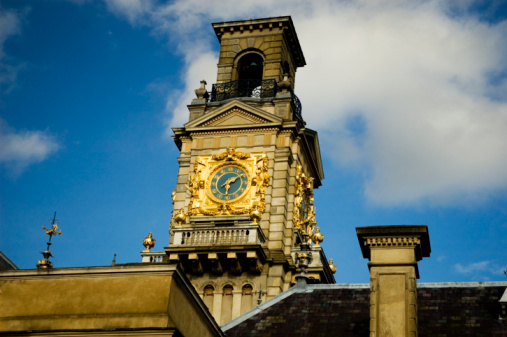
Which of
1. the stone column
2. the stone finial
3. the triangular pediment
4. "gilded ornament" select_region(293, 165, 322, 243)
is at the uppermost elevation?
the stone finial

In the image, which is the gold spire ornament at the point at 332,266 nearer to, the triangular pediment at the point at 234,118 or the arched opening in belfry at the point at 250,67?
the triangular pediment at the point at 234,118

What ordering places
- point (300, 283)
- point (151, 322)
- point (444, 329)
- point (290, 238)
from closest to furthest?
point (151, 322), point (444, 329), point (300, 283), point (290, 238)

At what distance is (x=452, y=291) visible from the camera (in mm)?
31031

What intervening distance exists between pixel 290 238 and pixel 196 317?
19952 mm

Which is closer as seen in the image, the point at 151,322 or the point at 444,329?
the point at 151,322

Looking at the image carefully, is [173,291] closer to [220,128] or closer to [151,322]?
[151,322]

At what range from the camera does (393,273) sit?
26.1m

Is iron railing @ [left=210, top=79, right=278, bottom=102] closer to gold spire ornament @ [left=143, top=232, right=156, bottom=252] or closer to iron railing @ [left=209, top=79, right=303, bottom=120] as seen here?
iron railing @ [left=209, top=79, right=303, bottom=120]

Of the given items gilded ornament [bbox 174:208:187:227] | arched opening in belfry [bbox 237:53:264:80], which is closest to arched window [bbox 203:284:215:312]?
gilded ornament [bbox 174:208:187:227]

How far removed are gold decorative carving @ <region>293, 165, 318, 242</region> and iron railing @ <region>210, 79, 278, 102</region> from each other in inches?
198

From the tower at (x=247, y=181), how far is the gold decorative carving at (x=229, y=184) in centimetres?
5

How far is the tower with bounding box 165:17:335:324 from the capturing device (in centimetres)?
4241

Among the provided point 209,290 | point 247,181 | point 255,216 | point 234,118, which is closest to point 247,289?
point 209,290

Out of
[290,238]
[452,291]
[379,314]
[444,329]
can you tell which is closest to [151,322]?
[379,314]
